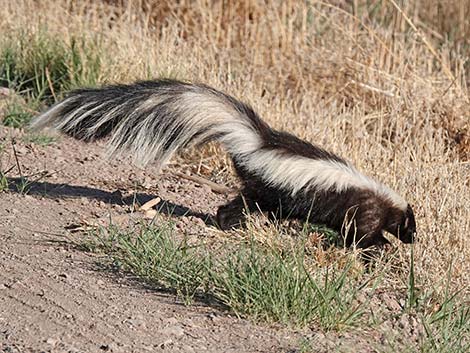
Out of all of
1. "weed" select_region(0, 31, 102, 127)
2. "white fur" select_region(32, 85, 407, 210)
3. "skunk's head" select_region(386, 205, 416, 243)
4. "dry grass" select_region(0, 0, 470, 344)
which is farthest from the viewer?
"weed" select_region(0, 31, 102, 127)

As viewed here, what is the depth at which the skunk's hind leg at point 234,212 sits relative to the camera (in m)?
5.92

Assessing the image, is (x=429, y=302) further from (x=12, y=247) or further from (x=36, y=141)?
(x=36, y=141)

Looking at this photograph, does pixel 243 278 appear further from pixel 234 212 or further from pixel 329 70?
pixel 329 70

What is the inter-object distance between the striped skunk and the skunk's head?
0.05 m

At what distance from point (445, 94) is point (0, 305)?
5.10 m

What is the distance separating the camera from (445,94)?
855 centimetres

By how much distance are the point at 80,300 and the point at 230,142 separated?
58.5 inches

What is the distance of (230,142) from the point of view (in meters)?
5.69

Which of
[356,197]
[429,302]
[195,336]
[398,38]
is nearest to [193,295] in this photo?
[195,336]

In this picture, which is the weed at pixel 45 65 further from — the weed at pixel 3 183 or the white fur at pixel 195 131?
the white fur at pixel 195 131

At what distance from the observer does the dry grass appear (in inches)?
267

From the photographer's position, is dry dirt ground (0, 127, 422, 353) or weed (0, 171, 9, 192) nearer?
dry dirt ground (0, 127, 422, 353)

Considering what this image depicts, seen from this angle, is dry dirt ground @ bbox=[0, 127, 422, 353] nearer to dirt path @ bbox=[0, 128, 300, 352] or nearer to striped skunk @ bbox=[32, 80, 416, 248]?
dirt path @ bbox=[0, 128, 300, 352]

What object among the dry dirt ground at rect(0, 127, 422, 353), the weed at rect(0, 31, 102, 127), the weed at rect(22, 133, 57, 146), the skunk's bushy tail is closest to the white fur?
the skunk's bushy tail
